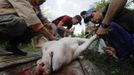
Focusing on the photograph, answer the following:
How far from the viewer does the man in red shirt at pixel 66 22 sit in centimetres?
956

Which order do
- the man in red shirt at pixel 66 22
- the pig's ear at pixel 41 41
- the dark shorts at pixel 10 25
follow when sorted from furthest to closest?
the man in red shirt at pixel 66 22 → the dark shorts at pixel 10 25 → the pig's ear at pixel 41 41

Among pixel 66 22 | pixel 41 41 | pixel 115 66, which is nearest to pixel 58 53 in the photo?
pixel 41 41

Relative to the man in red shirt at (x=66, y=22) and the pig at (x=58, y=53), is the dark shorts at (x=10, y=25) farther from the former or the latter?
the man in red shirt at (x=66, y=22)

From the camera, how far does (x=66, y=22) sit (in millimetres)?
9914

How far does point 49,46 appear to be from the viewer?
19.3ft

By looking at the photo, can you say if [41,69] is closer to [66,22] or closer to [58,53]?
[58,53]

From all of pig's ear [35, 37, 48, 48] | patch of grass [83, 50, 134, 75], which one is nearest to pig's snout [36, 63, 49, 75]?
pig's ear [35, 37, 48, 48]

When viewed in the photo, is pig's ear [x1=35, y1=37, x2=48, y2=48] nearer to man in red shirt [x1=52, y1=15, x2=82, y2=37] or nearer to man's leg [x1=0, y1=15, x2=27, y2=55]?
man's leg [x1=0, y1=15, x2=27, y2=55]

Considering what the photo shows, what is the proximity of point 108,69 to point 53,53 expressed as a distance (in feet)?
6.94

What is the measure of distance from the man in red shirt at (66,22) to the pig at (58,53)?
3072mm

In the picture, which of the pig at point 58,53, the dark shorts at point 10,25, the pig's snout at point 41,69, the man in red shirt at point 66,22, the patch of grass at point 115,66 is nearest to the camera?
the pig's snout at point 41,69

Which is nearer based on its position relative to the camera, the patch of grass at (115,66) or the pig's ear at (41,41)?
the pig's ear at (41,41)

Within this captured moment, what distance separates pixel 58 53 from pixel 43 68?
528 mm

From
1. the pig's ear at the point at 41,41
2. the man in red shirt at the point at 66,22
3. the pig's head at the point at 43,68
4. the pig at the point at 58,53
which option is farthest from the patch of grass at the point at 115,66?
the pig's head at the point at 43,68
